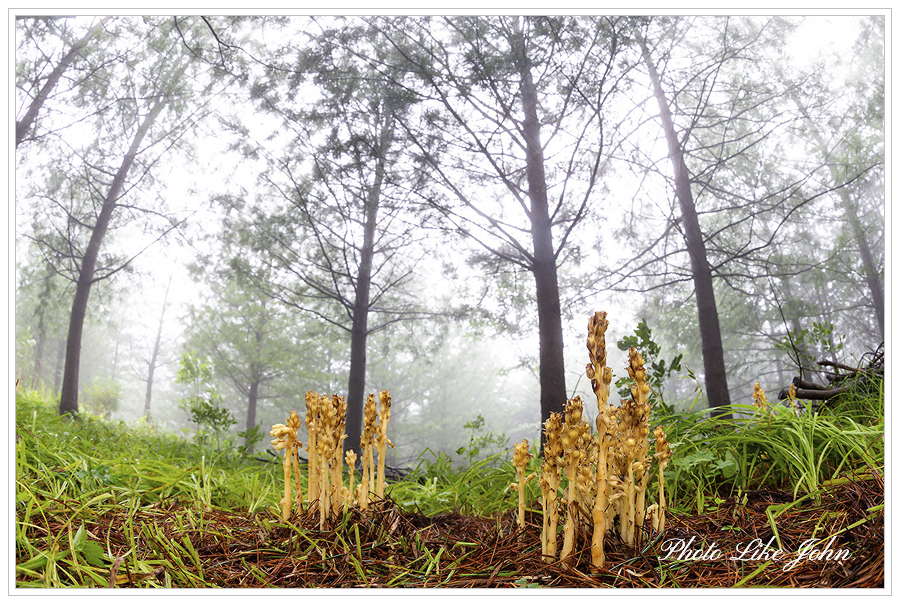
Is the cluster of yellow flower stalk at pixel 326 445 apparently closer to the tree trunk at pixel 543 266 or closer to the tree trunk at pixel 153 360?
the tree trunk at pixel 543 266

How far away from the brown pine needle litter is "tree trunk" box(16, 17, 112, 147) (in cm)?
173

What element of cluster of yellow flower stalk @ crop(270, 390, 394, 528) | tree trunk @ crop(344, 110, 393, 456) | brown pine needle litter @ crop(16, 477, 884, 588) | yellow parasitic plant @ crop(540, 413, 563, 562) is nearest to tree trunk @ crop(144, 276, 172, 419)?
tree trunk @ crop(344, 110, 393, 456)

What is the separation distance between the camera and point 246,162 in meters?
2.58

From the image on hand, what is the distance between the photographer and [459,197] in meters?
2.54

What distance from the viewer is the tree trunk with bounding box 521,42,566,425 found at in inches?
93.5

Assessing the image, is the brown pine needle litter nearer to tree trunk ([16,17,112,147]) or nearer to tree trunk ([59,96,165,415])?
tree trunk ([59,96,165,415])

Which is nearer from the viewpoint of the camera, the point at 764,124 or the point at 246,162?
the point at 764,124

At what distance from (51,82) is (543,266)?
7.86 ft

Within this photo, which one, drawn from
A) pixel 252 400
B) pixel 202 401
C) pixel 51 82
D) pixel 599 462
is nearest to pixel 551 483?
pixel 599 462

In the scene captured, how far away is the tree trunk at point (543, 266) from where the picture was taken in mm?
2375
